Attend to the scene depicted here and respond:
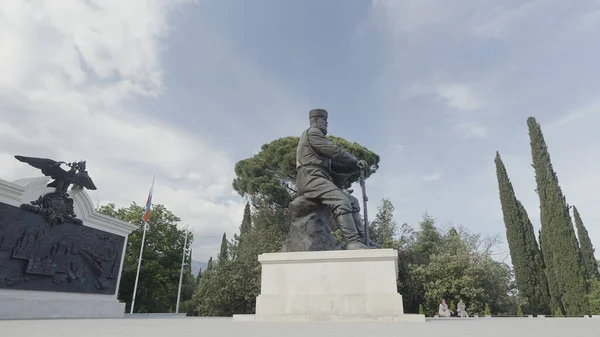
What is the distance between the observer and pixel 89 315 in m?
13.6

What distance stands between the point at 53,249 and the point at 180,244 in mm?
16456

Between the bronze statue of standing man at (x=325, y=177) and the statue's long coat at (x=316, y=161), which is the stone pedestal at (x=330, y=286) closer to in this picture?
the bronze statue of standing man at (x=325, y=177)

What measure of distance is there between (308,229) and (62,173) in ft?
39.0

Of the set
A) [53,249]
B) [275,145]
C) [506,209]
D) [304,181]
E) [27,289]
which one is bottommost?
[27,289]

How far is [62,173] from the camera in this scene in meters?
13.9

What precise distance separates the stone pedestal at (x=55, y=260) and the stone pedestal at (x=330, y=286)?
994 cm

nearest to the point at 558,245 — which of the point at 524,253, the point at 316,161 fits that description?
the point at 524,253

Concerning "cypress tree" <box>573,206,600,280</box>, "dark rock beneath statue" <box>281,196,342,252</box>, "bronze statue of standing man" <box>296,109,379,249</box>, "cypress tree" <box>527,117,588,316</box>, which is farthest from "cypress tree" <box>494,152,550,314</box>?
"dark rock beneath statue" <box>281,196,342,252</box>

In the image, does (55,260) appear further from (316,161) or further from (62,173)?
(316,161)

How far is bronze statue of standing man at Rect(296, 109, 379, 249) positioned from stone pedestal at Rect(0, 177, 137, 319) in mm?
10533

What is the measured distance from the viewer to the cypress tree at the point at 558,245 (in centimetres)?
2095

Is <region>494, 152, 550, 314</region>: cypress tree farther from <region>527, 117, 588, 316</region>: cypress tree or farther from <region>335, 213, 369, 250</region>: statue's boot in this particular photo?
<region>335, 213, 369, 250</region>: statue's boot

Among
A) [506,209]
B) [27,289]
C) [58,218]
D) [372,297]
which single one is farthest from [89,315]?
[506,209]

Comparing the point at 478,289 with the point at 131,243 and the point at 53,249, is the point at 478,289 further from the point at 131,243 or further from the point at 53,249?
the point at 131,243
